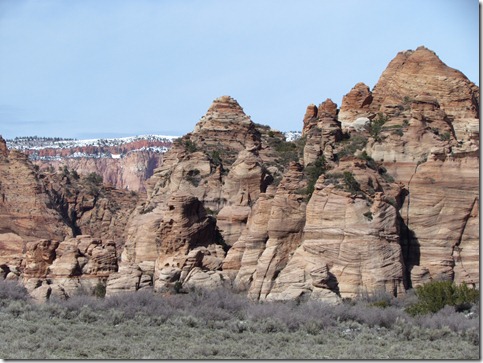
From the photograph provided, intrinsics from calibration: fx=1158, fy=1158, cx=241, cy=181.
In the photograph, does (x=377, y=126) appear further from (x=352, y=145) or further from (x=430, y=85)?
(x=430, y=85)

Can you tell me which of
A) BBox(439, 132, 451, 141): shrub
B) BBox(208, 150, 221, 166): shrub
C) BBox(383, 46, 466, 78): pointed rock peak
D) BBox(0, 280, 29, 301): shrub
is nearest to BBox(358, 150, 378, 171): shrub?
BBox(439, 132, 451, 141): shrub

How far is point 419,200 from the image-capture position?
179ft

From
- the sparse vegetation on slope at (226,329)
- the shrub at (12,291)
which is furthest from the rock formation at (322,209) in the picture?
the sparse vegetation on slope at (226,329)

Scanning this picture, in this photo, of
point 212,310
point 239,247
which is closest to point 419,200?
point 239,247

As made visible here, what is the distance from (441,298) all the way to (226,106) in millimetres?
32460

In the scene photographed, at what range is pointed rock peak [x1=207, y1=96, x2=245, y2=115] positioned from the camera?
74875 millimetres

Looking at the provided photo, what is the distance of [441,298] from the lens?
45.3 meters

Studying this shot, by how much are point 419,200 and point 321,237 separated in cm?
596

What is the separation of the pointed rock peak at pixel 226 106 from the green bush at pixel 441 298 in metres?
30.2

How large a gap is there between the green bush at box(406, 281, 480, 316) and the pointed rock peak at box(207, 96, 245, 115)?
30.2 meters

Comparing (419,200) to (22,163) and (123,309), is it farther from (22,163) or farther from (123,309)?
(22,163)

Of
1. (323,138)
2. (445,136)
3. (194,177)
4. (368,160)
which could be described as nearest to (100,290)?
(194,177)

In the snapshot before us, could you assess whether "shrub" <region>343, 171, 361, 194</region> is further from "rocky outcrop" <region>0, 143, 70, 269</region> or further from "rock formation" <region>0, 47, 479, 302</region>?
"rocky outcrop" <region>0, 143, 70, 269</region>

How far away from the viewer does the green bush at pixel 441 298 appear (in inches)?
1756
